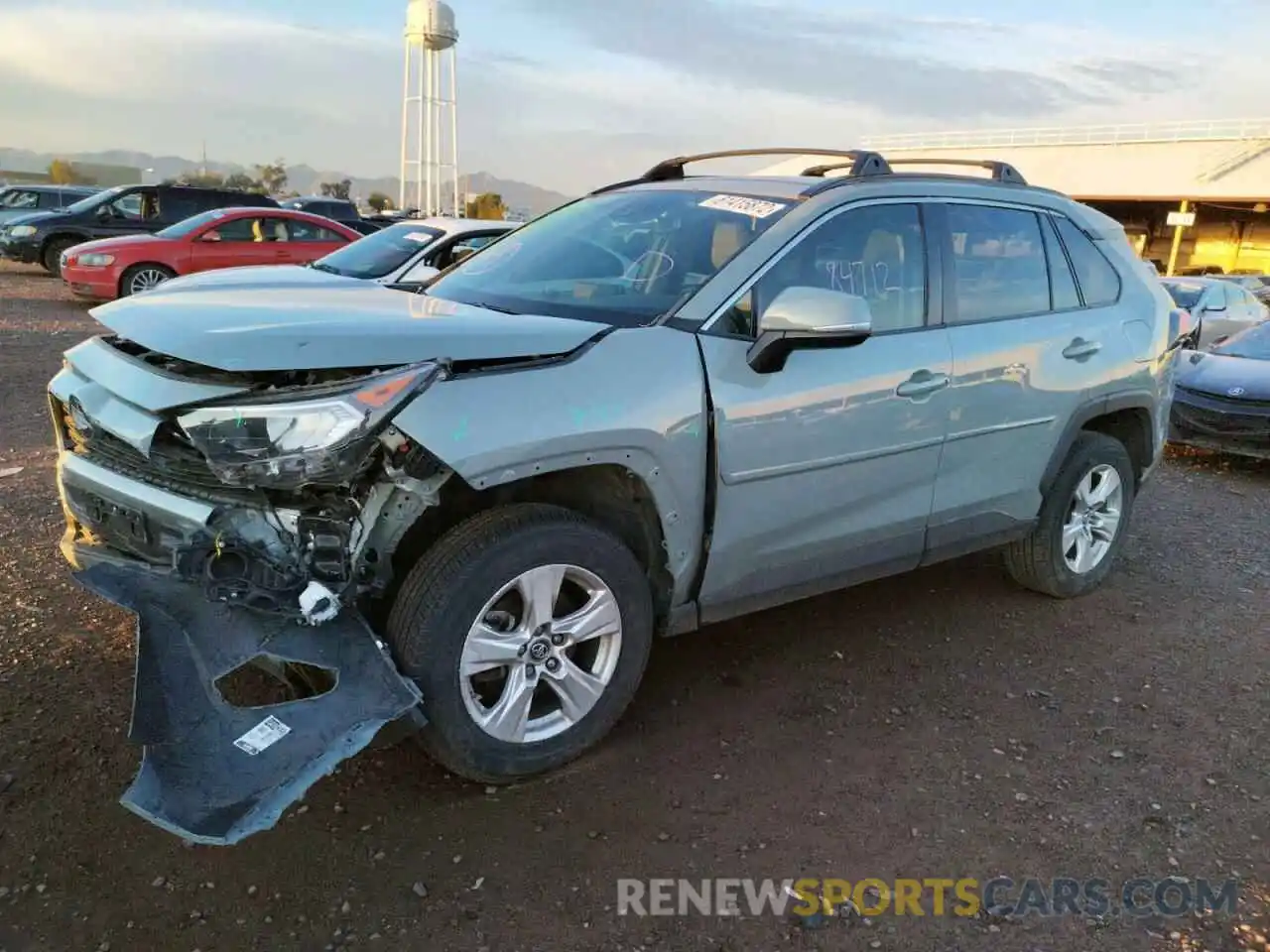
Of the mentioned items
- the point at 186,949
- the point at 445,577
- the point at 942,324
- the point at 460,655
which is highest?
the point at 942,324

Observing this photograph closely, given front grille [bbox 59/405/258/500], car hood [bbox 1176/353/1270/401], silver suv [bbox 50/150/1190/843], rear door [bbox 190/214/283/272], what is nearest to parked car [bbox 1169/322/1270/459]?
car hood [bbox 1176/353/1270/401]

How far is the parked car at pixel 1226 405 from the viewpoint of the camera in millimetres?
7836

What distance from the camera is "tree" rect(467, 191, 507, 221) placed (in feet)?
166

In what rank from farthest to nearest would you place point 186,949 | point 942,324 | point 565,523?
point 942,324 < point 565,523 < point 186,949

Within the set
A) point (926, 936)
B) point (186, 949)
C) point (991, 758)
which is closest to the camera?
point (186, 949)

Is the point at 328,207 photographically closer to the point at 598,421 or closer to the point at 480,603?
the point at 598,421

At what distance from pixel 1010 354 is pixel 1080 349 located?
534 mm

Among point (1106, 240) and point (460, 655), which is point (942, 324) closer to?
point (1106, 240)

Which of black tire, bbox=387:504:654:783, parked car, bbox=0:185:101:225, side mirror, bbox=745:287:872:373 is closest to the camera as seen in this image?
black tire, bbox=387:504:654:783

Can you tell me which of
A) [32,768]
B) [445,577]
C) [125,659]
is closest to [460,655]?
[445,577]

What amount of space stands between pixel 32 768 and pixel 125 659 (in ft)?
2.19

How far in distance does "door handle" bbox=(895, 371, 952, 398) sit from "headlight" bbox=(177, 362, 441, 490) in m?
1.80

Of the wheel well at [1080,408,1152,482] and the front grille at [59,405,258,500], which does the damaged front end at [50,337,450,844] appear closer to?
the front grille at [59,405,258,500]

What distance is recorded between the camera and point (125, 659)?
3.62m
